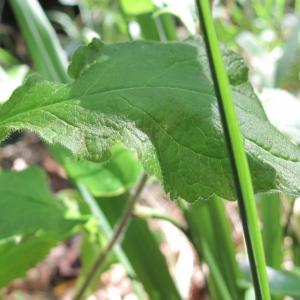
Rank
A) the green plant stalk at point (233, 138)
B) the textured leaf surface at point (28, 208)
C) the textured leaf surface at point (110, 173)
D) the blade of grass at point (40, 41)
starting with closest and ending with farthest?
the green plant stalk at point (233, 138) → the textured leaf surface at point (28, 208) → the textured leaf surface at point (110, 173) → the blade of grass at point (40, 41)

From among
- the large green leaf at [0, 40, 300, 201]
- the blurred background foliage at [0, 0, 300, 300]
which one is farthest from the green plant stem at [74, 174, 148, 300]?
the large green leaf at [0, 40, 300, 201]

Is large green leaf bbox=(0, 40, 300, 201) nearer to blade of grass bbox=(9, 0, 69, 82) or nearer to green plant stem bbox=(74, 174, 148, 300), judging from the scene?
green plant stem bbox=(74, 174, 148, 300)

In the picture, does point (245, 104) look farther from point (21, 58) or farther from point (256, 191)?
point (21, 58)

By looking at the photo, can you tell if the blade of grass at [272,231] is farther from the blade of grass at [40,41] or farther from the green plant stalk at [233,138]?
the green plant stalk at [233,138]

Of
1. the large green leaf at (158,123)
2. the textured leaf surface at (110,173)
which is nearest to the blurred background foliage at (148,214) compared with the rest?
the textured leaf surface at (110,173)

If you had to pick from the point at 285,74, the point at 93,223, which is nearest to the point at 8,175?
the point at 93,223

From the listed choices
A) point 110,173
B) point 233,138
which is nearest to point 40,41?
point 110,173
